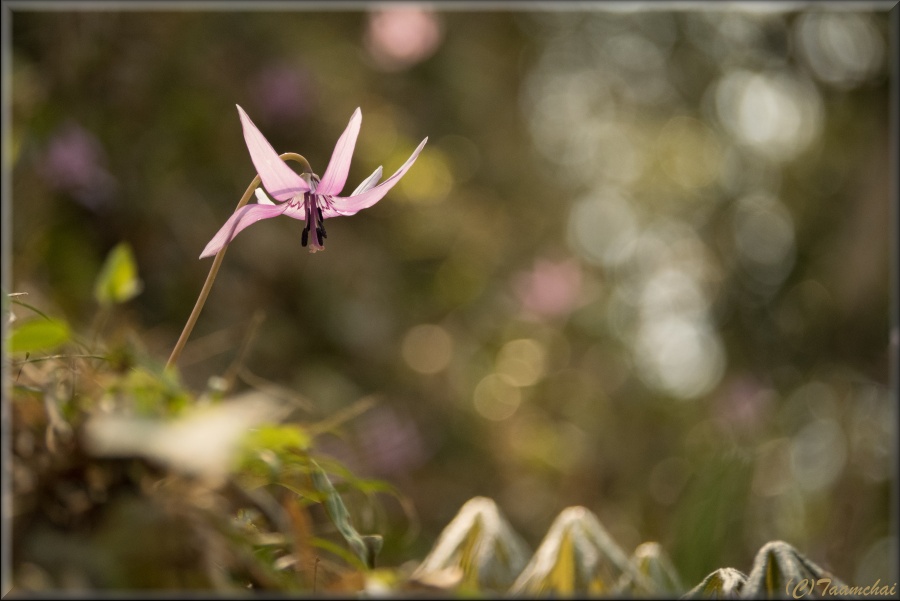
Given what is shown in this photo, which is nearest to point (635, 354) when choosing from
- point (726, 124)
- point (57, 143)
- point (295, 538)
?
point (726, 124)

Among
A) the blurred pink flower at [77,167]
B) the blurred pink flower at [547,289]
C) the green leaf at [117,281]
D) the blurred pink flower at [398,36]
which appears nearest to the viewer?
the green leaf at [117,281]

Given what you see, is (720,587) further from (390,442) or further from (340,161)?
(390,442)

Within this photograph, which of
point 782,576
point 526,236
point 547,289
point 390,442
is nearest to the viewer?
point 782,576

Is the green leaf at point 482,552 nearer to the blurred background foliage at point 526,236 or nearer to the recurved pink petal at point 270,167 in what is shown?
the recurved pink petal at point 270,167

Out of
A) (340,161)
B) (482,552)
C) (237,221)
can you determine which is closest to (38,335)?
(237,221)

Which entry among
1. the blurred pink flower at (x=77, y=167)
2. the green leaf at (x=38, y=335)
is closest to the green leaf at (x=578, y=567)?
the green leaf at (x=38, y=335)

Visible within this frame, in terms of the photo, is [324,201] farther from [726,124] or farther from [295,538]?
[726,124]

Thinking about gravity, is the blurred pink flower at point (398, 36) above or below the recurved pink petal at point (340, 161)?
above
